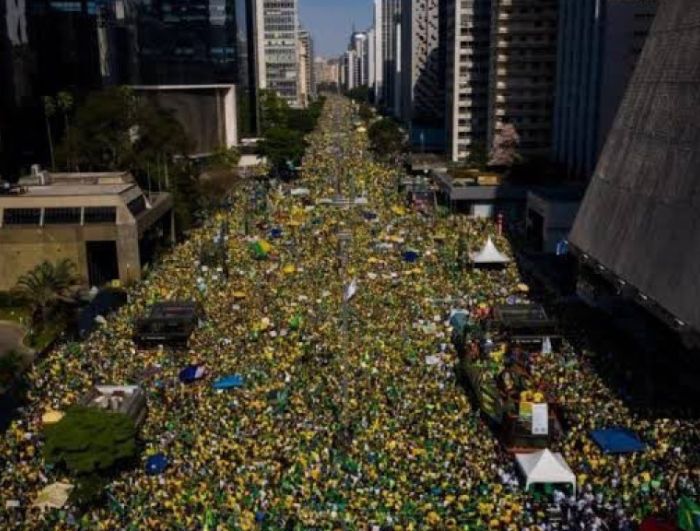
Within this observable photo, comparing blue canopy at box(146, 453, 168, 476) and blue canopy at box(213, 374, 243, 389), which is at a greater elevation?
blue canopy at box(146, 453, 168, 476)

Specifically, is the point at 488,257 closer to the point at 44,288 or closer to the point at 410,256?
the point at 410,256


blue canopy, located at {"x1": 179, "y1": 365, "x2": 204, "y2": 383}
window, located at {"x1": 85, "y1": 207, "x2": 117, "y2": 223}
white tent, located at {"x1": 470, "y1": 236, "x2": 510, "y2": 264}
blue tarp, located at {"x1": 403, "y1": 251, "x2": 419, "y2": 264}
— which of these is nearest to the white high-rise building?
blue tarp, located at {"x1": 403, "y1": 251, "x2": 419, "y2": 264}

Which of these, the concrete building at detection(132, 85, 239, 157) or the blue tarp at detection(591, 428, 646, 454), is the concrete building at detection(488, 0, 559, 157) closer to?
the concrete building at detection(132, 85, 239, 157)

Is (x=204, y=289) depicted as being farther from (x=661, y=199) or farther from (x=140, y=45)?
(x=140, y=45)

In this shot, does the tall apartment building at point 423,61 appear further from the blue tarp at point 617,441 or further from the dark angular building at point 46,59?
the blue tarp at point 617,441

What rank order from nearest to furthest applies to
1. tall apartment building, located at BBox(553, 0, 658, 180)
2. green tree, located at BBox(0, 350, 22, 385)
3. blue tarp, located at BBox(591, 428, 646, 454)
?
blue tarp, located at BBox(591, 428, 646, 454) < green tree, located at BBox(0, 350, 22, 385) < tall apartment building, located at BBox(553, 0, 658, 180)

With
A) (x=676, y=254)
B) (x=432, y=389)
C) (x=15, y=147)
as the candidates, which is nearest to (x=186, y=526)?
(x=432, y=389)

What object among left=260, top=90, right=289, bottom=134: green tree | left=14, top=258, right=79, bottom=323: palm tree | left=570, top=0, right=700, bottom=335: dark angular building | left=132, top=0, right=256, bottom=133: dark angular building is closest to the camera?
left=570, top=0, right=700, bottom=335: dark angular building
